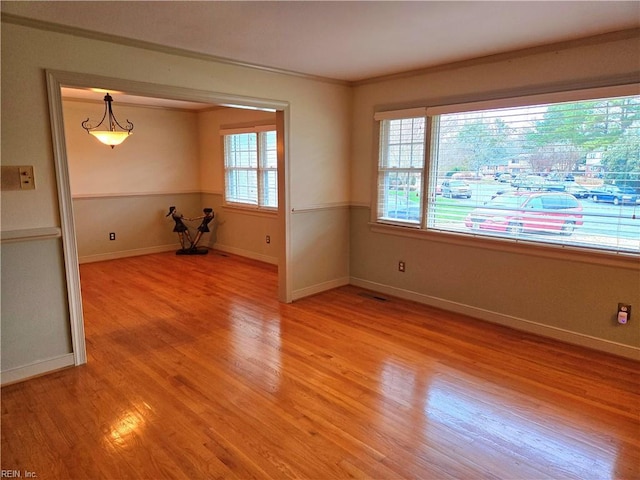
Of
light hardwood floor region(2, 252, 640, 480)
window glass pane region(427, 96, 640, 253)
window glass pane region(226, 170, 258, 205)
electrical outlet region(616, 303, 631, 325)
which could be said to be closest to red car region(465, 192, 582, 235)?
window glass pane region(427, 96, 640, 253)

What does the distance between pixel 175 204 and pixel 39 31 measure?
173 inches

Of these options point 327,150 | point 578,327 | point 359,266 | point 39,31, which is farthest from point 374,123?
point 39,31

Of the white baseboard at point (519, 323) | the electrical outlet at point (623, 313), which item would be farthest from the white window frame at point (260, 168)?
the electrical outlet at point (623, 313)

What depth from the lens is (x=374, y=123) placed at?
4.46 metres

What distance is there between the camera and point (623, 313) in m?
3.08

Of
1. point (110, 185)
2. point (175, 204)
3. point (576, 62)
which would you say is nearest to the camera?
point (576, 62)

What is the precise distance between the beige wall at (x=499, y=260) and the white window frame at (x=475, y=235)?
0.10 ft

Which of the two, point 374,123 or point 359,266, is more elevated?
point 374,123

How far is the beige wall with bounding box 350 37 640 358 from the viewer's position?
3.08 m

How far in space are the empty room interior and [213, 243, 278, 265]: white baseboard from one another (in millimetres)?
1059

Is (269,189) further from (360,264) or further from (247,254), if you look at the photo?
(360,264)

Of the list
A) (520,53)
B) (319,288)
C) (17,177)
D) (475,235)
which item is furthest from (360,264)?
(17,177)

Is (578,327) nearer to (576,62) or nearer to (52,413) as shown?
(576,62)

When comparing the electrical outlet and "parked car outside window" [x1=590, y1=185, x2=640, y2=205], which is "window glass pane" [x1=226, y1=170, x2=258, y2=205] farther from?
the electrical outlet
